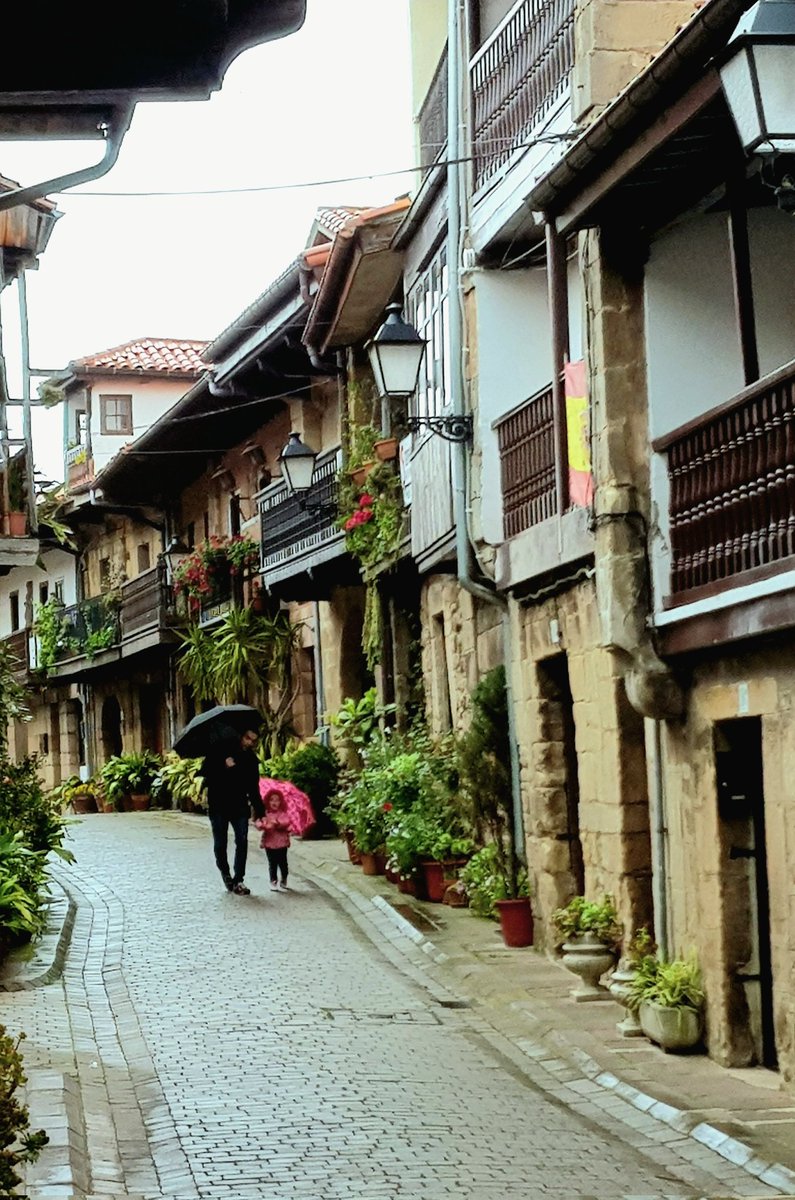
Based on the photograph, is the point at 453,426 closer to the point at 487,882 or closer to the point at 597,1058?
the point at 487,882

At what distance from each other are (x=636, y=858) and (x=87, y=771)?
30886mm

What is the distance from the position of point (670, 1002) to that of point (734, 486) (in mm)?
3050

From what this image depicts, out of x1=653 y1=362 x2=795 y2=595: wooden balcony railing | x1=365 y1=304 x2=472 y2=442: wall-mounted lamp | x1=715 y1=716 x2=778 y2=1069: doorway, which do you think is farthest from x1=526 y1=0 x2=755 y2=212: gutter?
x1=365 y1=304 x2=472 y2=442: wall-mounted lamp

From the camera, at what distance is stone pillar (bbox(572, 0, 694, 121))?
1315cm

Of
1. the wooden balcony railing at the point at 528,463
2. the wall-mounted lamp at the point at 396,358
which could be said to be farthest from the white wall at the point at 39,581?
the wooden balcony railing at the point at 528,463

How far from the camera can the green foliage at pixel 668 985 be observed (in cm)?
1119

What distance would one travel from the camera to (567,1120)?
31.2 feet

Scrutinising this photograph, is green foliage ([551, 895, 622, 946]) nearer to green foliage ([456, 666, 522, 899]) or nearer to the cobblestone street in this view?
the cobblestone street

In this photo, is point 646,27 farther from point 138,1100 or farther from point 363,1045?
point 138,1100

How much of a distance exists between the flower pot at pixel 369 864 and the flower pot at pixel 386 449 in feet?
15.4

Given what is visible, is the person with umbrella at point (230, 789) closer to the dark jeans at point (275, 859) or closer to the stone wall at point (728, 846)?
the dark jeans at point (275, 859)

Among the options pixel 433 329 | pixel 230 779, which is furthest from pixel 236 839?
pixel 433 329

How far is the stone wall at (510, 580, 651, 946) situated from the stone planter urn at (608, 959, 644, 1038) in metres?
0.66

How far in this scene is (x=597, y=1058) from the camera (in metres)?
10.7
